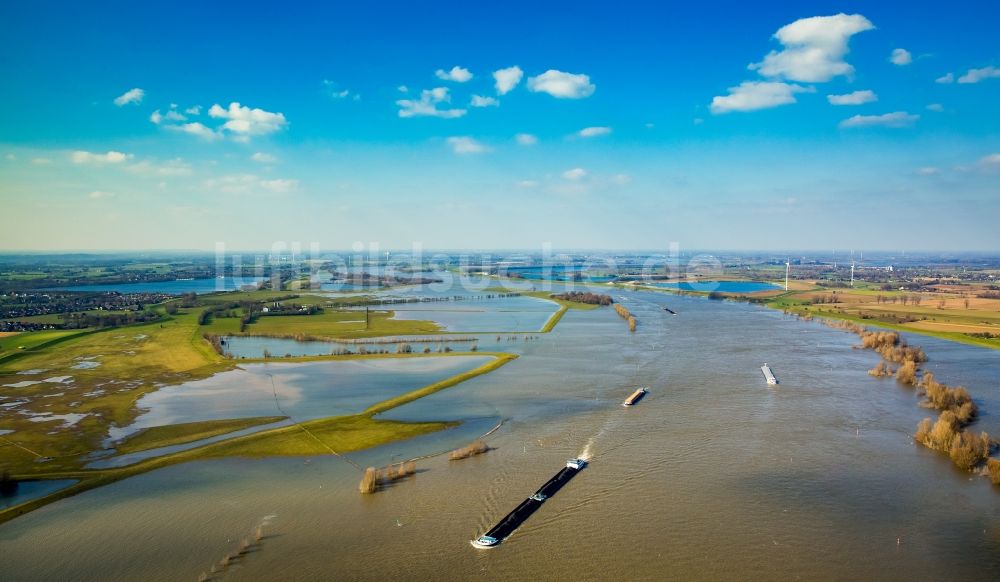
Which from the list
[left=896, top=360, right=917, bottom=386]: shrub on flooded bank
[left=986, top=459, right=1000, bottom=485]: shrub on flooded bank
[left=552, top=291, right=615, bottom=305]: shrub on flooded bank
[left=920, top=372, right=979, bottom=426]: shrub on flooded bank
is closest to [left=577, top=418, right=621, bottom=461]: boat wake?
[left=986, top=459, right=1000, bottom=485]: shrub on flooded bank

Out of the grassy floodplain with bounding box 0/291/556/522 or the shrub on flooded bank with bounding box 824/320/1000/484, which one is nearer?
the shrub on flooded bank with bounding box 824/320/1000/484

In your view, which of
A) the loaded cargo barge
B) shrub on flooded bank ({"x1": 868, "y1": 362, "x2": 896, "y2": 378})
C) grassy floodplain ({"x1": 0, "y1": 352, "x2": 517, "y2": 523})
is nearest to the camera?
the loaded cargo barge

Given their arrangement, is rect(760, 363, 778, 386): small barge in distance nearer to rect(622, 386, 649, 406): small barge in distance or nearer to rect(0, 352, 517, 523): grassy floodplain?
rect(622, 386, 649, 406): small barge in distance

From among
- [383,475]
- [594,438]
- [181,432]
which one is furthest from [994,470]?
[181,432]

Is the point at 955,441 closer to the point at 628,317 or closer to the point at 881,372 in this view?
the point at 881,372

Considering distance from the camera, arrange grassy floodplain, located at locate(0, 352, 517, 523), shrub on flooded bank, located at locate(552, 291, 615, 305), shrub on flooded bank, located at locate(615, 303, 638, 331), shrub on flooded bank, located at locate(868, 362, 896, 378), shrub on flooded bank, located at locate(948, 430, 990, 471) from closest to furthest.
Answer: grassy floodplain, located at locate(0, 352, 517, 523)
shrub on flooded bank, located at locate(948, 430, 990, 471)
shrub on flooded bank, located at locate(868, 362, 896, 378)
shrub on flooded bank, located at locate(615, 303, 638, 331)
shrub on flooded bank, located at locate(552, 291, 615, 305)

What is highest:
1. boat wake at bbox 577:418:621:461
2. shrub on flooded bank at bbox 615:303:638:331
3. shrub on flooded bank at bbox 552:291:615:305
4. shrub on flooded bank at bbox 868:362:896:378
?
shrub on flooded bank at bbox 552:291:615:305

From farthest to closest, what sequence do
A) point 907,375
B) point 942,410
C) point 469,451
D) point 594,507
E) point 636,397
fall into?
point 907,375 < point 636,397 < point 942,410 < point 469,451 < point 594,507
